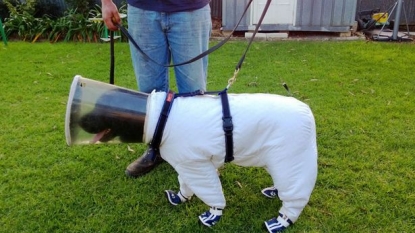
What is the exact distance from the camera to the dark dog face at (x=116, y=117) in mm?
2016

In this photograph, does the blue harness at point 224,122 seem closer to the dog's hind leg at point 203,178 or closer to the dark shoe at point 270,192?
the dog's hind leg at point 203,178

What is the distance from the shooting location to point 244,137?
208 centimetres

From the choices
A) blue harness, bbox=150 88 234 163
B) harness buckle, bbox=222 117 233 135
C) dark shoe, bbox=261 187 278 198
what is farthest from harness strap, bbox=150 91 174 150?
dark shoe, bbox=261 187 278 198

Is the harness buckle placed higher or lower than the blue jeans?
lower

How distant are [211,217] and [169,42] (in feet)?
4.00

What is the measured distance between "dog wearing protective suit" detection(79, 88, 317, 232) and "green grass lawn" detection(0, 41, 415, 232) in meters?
0.49

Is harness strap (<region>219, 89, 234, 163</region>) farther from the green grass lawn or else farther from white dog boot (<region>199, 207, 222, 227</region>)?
the green grass lawn

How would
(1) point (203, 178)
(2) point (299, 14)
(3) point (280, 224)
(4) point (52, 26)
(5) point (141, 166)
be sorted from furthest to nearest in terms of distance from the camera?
(4) point (52, 26) → (2) point (299, 14) → (5) point (141, 166) → (3) point (280, 224) → (1) point (203, 178)

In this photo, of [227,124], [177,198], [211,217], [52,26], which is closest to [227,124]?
[227,124]

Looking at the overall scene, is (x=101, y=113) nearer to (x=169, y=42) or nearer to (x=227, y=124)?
(x=227, y=124)

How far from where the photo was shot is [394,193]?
2736 mm

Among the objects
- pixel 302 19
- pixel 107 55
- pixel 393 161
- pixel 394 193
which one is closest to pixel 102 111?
pixel 394 193

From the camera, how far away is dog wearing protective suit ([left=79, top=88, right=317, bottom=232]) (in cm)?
206

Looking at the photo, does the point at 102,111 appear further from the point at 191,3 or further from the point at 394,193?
the point at 394,193
